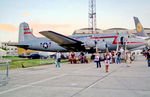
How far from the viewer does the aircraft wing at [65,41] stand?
88.2 feet

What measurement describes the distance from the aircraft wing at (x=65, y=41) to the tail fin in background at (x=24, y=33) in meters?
9.68

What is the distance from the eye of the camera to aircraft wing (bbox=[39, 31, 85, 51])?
88.2ft

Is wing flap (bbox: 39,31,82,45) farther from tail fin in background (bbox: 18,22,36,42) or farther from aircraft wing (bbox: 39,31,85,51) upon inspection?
tail fin in background (bbox: 18,22,36,42)

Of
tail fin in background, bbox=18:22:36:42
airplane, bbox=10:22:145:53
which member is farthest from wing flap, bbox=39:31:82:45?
tail fin in background, bbox=18:22:36:42

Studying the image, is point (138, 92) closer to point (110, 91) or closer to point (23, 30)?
point (110, 91)

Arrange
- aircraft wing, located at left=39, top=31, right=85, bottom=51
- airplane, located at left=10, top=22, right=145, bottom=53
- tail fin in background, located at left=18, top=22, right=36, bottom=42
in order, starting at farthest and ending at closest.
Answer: tail fin in background, located at left=18, top=22, right=36, bottom=42 < airplane, located at left=10, top=22, right=145, bottom=53 < aircraft wing, located at left=39, top=31, right=85, bottom=51

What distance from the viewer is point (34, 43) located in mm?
34781

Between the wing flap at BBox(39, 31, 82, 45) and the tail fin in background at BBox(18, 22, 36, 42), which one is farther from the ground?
the tail fin in background at BBox(18, 22, 36, 42)

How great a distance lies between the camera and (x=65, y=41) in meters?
28.7

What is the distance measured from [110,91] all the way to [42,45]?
88.6 feet

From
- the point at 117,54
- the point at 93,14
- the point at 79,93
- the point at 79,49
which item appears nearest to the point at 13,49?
the point at 93,14

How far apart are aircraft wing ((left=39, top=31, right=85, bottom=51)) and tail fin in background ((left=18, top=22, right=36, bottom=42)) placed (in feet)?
31.8

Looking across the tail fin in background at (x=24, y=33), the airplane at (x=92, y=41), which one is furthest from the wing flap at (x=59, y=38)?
the tail fin in background at (x=24, y=33)

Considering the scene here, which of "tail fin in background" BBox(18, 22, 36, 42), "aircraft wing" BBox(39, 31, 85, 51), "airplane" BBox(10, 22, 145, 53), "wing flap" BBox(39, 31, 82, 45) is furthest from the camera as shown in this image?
"tail fin in background" BBox(18, 22, 36, 42)
